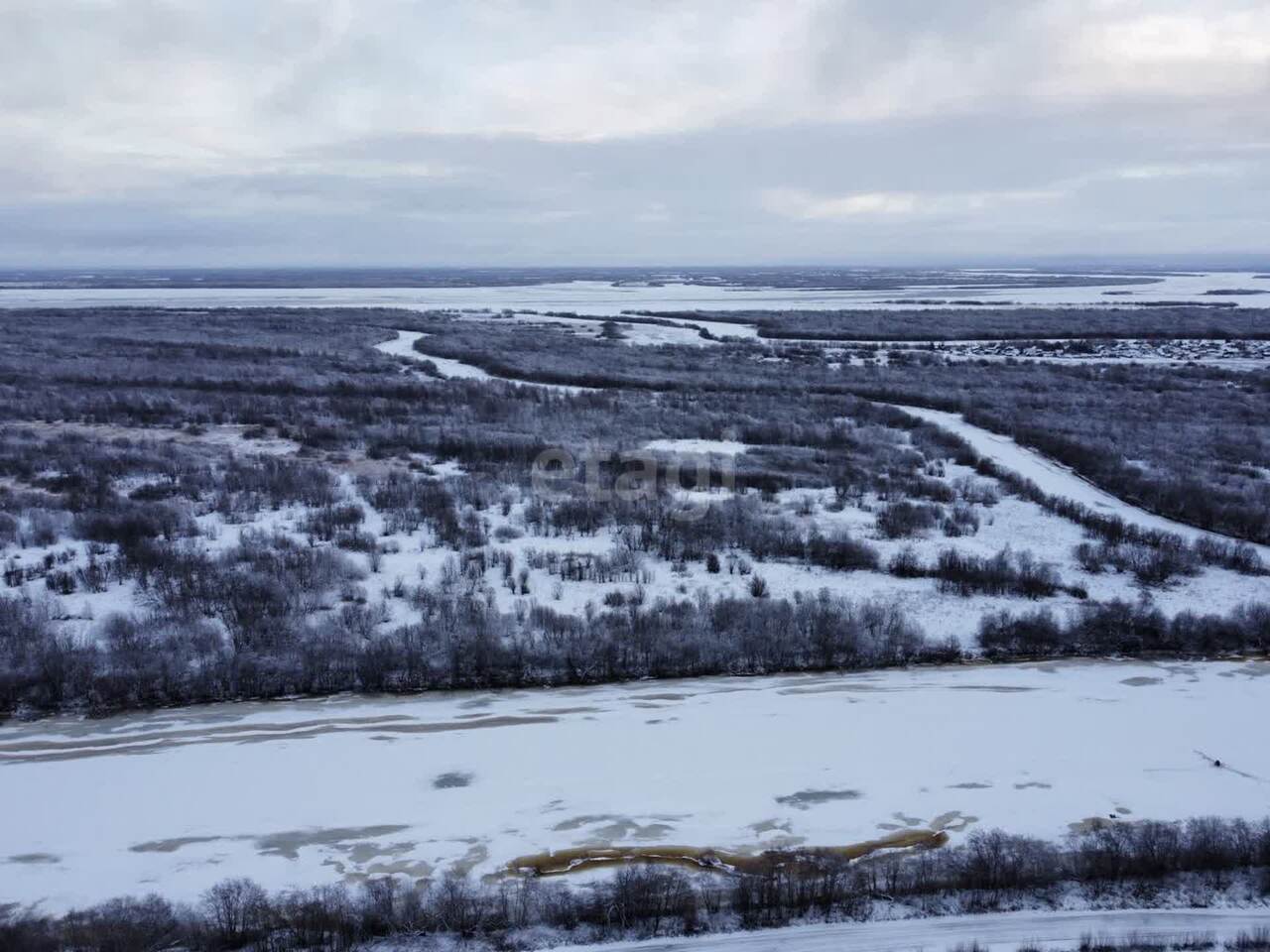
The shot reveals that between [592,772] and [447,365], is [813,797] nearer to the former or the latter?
[592,772]

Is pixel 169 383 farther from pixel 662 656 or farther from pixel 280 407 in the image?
pixel 662 656

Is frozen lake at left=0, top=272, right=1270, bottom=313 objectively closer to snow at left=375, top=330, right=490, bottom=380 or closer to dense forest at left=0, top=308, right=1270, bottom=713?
snow at left=375, top=330, right=490, bottom=380

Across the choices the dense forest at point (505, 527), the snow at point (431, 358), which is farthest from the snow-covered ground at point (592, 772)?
the snow at point (431, 358)

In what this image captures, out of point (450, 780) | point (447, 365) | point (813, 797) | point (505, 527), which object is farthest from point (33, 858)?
point (447, 365)

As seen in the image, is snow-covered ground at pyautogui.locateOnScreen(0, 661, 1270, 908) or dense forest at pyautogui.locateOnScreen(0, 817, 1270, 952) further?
snow-covered ground at pyautogui.locateOnScreen(0, 661, 1270, 908)

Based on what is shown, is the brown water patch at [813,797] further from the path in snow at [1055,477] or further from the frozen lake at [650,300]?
the frozen lake at [650,300]

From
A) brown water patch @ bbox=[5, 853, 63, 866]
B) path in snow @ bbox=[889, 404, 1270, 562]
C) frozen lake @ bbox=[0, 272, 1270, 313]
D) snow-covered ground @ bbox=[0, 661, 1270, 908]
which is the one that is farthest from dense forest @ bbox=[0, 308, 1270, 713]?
frozen lake @ bbox=[0, 272, 1270, 313]
